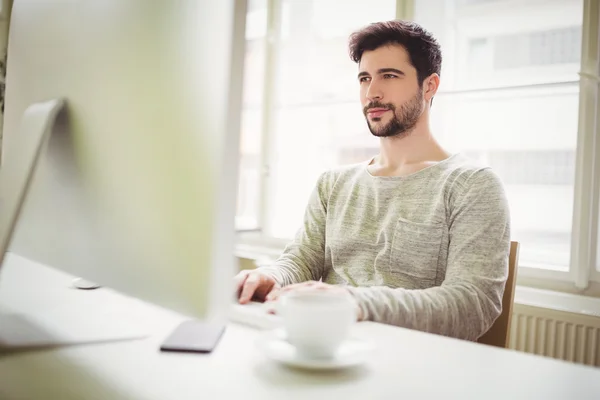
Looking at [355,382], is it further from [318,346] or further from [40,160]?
[40,160]

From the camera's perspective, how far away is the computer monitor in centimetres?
39

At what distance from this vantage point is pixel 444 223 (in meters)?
1.15

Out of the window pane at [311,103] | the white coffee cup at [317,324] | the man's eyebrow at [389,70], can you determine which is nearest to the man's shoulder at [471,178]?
the man's eyebrow at [389,70]

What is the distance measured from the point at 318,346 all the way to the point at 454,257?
63 cm

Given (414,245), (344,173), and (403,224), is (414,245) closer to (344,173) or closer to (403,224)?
(403,224)

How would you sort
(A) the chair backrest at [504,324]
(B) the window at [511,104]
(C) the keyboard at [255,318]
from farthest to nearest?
(B) the window at [511,104], (A) the chair backrest at [504,324], (C) the keyboard at [255,318]

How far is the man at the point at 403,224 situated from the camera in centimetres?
92

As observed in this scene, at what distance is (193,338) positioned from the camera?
0.56 meters

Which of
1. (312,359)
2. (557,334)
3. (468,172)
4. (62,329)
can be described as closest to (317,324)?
(312,359)

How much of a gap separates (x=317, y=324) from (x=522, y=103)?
5.71 ft

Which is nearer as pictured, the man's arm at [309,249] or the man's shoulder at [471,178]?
the man's shoulder at [471,178]

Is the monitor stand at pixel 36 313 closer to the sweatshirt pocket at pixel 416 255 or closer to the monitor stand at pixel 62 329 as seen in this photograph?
the monitor stand at pixel 62 329

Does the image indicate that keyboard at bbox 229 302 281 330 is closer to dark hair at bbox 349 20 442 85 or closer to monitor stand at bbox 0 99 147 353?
monitor stand at bbox 0 99 147 353

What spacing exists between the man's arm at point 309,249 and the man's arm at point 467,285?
1.24ft
